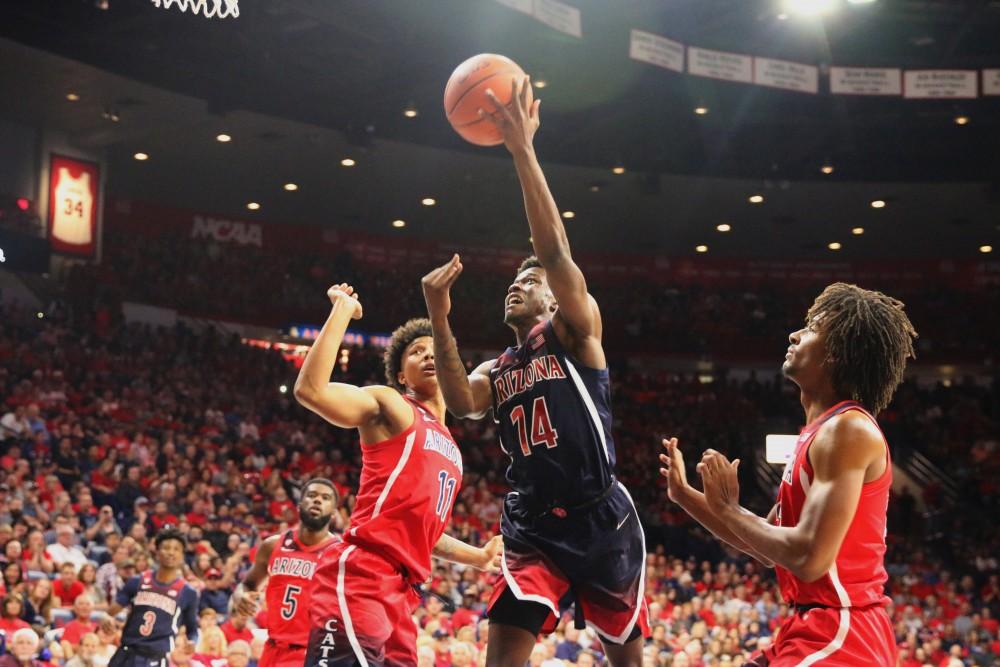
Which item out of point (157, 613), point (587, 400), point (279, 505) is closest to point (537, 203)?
point (587, 400)

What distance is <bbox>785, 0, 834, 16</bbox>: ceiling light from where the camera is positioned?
16.5 metres

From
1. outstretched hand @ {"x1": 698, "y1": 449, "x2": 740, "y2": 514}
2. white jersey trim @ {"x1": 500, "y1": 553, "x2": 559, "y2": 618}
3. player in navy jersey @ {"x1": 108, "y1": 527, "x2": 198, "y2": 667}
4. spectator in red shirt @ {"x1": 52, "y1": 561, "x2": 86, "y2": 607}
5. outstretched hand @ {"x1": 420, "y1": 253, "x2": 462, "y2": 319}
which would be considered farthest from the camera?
spectator in red shirt @ {"x1": 52, "y1": 561, "x2": 86, "y2": 607}

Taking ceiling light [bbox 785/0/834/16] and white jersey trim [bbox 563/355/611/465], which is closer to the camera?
white jersey trim [bbox 563/355/611/465]

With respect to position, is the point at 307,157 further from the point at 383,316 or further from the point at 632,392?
the point at 632,392

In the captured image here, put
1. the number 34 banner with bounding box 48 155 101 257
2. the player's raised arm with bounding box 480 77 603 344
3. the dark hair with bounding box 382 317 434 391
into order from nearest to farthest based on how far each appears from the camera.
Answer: the player's raised arm with bounding box 480 77 603 344, the dark hair with bounding box 382 317 434 391, the number 34 banner with bounding box 48 155 101 257

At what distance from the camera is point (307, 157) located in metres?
20.7

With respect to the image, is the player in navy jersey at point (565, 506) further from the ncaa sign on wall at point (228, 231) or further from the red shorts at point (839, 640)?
the ncaa sign on wall at point (228, 231)

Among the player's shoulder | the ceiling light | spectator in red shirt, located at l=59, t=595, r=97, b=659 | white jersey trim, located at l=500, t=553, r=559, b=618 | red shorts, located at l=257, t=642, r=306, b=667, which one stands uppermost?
the ceiling light

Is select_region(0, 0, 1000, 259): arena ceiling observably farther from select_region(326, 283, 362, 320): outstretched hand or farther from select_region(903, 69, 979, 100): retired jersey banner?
select_region(326, 283, 362, 320): outstretched hand

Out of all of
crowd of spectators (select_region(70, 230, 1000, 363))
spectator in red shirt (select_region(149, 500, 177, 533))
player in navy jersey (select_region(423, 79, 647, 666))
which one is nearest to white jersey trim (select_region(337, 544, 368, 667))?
player in navy jersey (select_region(423, 79, 647, 666))

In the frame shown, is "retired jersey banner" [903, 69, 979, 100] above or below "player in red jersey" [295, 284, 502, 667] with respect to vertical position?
above

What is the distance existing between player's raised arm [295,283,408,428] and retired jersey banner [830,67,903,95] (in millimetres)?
14948

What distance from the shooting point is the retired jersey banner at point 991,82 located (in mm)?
17484

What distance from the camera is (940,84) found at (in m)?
17.8
